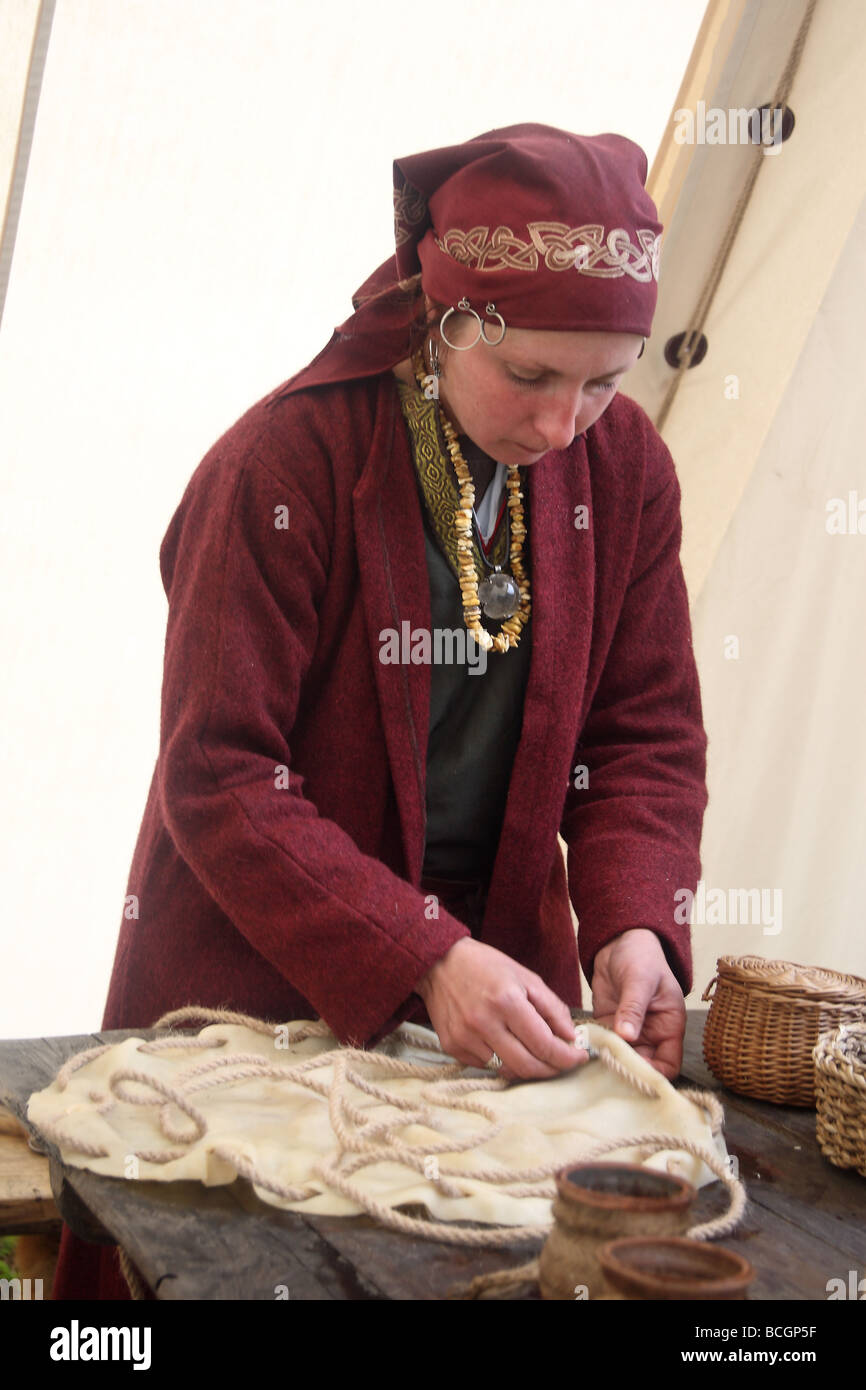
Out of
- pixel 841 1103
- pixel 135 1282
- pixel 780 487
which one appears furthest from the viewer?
pixel 780 487

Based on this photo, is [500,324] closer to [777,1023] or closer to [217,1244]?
[777,1023]

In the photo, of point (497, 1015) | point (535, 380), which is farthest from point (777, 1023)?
point (535, 380)

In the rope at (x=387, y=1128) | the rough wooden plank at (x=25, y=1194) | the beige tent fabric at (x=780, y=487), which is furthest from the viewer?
the beige tent fabric at (x=780, y=487)

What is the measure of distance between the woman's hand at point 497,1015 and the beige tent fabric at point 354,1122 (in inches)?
0.8

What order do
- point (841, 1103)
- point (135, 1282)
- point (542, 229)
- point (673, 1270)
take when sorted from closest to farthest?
point (673, 1270) → point (135, 1282) → point (841, 1103) → point (542, 229)

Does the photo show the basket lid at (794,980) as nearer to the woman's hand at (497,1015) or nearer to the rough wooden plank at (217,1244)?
the woman's hand at (497,1015)

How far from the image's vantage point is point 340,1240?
85 cm

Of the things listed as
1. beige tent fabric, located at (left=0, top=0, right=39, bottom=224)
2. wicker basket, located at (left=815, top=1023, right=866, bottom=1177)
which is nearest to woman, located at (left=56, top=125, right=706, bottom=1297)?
wicker basket, located at (left=815, top=1023, right=866, bottom=1177)

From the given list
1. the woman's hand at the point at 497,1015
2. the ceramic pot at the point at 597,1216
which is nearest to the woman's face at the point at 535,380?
the woman's hand at the point at 497,1015

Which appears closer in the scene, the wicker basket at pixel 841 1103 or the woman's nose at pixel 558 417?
the wicker basket at pixel 841 1103

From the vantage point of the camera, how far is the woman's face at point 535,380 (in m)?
1.23

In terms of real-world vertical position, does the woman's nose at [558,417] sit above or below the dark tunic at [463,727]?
above

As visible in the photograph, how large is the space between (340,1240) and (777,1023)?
21.7 inches

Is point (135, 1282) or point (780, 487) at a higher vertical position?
point (780, 487)
